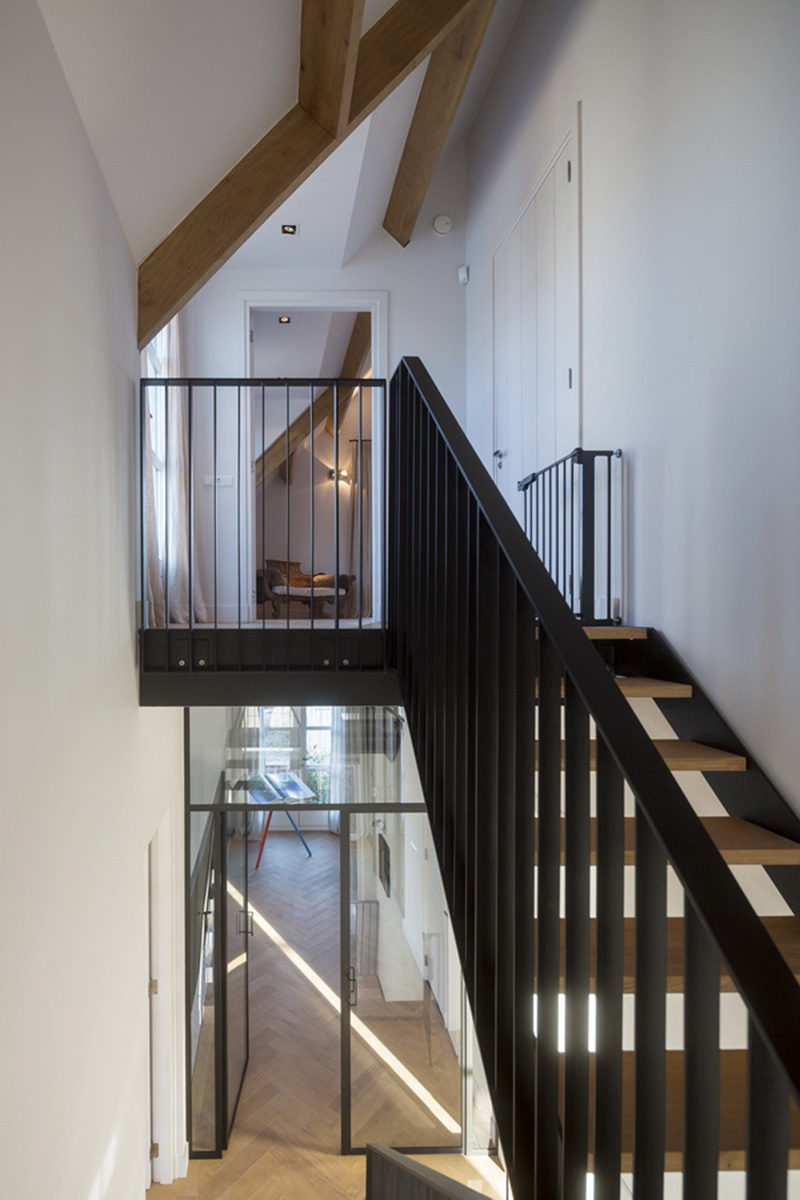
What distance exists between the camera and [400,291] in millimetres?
5988

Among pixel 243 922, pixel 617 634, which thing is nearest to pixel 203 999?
pixel 243 922

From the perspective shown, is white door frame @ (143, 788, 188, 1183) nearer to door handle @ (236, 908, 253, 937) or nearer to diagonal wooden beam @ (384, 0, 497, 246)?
door handle @ (236, 908, 253, 937)

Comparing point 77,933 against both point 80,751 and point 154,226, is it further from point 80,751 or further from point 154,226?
point 154,226

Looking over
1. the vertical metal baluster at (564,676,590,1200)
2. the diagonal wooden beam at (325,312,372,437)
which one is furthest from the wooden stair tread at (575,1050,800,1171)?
the diagonal wooden beam at (325,312,372,437)

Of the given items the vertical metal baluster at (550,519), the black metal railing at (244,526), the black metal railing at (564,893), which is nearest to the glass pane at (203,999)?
the black metal railing at (244,526)

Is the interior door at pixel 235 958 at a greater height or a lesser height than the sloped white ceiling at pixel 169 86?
lesser

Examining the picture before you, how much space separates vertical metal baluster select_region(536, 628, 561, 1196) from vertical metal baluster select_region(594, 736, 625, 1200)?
7.9 inches

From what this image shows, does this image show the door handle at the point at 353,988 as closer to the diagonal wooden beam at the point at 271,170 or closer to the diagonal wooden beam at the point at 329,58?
the diagonal wooden beam at the point at 271,170

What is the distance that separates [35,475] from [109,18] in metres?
1.19

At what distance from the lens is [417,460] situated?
2.49m

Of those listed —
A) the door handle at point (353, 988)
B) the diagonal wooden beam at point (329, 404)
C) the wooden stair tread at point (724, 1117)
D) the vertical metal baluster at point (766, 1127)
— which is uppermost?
the diagonal wooden beam at point (329, 404)

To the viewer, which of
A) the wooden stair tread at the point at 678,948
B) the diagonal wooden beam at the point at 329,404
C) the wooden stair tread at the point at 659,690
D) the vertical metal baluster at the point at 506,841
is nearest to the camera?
the vertical metal baluster at the point at 506,841

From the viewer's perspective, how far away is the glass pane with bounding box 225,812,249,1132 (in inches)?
194

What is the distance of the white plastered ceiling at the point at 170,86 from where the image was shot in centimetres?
213
